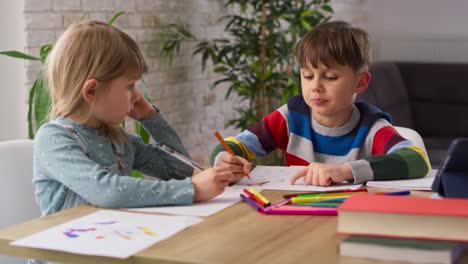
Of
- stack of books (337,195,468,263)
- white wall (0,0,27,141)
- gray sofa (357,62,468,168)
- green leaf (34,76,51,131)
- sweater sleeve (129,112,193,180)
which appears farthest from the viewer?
gray sofa (357,62,468,168)

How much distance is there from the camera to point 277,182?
1.88 m

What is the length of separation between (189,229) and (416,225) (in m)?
0.41

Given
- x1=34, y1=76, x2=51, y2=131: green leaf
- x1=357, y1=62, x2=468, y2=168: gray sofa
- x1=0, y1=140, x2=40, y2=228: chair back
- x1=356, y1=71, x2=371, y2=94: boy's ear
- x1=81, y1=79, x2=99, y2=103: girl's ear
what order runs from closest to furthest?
x1=81, y1=79, x2=99, y2=103: girl's ear, x1=0, y1=140, x2=40, y2=228: chair back, x1=356, y1=71, x2=371, y2=94: boy's ear, x1=34, y1=76, x2=51, y2=131: green leaf, x1=357, y1=62, x2=468, y2=168: gray sofa

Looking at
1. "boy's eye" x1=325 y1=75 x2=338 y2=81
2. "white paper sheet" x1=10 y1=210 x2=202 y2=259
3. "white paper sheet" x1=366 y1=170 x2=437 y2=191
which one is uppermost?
"boy's eye" x1=325 y1=75 x2=338 y2=81

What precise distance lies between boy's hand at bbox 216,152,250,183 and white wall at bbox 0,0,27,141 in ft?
5.85

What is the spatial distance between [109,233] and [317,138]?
93cm

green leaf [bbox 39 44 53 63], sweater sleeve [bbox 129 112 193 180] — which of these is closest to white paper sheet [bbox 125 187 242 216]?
sweater sleeve [bbox 129 112 193 180]

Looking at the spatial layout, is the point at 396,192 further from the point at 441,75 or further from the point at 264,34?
the point at 441,75

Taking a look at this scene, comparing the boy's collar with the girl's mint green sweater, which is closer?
the girl's mint green sweater

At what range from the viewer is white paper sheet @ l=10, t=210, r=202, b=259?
4.26ft

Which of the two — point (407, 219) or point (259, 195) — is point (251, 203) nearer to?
point (259, 195)

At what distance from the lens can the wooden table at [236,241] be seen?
1.24 m

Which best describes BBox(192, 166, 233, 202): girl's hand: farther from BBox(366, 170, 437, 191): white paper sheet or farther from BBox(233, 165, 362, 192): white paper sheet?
BBox(366, 170, 437, 191): white paper sheet

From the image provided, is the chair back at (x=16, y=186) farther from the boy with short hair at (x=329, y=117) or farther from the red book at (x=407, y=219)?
the red book at (x=407, y=219)
